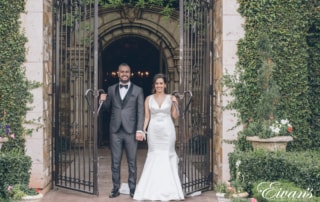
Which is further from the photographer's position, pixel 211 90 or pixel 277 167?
pixel 211 90

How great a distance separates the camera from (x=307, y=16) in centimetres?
775

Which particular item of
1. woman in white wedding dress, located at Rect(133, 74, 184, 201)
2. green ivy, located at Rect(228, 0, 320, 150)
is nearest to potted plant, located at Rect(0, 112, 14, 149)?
woman in white wedding dress, located at Rect(133, 74, 184, 201)

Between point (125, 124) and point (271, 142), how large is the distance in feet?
6.86

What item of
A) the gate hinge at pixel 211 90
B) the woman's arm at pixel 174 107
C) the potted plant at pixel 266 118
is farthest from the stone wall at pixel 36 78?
the potted plant at pixel 266 118

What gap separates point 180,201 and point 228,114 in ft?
4.89

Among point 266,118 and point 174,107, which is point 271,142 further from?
point 174,107

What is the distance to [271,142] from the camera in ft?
22.3

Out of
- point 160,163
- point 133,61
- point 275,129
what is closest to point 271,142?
point 275,129

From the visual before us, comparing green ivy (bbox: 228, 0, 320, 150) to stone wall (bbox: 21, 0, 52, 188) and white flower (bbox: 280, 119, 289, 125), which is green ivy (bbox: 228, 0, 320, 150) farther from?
stone wall (bbox: 21, 0, 52, 188)

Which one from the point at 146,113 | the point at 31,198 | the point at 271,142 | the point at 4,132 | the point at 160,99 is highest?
the point at 160,99

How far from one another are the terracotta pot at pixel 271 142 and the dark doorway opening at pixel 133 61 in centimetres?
893

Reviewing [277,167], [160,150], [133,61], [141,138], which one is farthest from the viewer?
[133,61]

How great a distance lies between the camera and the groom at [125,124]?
713 centimetres

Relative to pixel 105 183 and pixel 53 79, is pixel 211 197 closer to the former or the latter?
pixel 105 183
